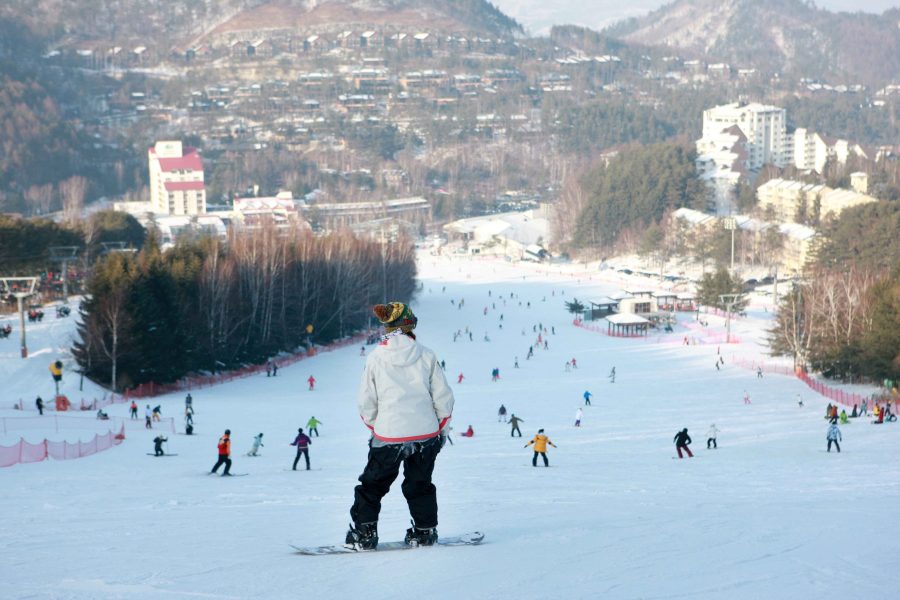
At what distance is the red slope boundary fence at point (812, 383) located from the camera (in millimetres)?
31766

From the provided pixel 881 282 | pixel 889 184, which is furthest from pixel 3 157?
pixel 881 282

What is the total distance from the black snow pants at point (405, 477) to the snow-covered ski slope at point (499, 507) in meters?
0.32

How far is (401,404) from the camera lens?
8.39 metres

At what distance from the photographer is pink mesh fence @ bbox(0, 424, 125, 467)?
1805 centimetres

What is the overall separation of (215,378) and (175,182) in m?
80.6

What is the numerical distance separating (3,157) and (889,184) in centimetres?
8058

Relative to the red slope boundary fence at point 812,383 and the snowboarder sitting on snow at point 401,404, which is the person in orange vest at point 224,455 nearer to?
the snowboarder sitting on snow at point 401,404

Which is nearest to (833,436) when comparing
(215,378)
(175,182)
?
(215,378)

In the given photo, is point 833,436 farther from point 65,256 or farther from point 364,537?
point 65,256

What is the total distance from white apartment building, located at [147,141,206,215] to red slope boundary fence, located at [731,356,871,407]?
252 ft

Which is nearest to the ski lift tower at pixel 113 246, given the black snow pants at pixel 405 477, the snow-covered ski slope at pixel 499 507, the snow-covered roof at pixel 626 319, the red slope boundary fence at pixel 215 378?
the red slope boundary fence at pixel 215 378

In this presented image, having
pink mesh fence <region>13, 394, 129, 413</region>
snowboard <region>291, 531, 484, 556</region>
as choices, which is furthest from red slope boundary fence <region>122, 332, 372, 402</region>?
snowboard <region>291, 531, 484, 556</region>

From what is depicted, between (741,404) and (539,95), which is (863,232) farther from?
(539,95)

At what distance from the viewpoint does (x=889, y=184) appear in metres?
101
